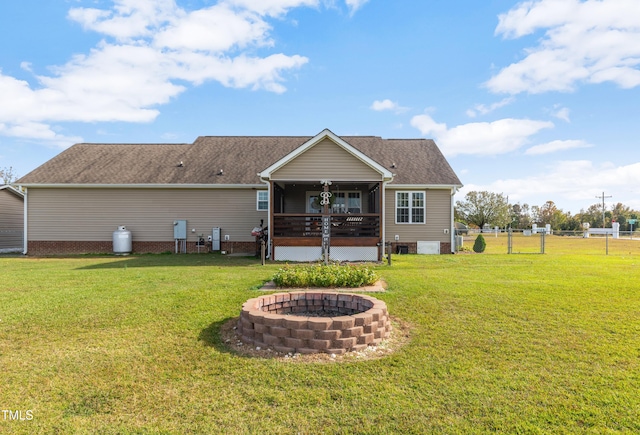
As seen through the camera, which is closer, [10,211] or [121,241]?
[121,241]

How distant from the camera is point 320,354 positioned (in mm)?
4051

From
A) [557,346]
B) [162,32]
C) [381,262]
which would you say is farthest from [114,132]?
[557,346]

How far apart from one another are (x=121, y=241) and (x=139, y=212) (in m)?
1.66

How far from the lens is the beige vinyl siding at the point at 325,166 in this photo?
1316 cm

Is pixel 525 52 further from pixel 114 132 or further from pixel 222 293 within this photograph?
pixel 114 132

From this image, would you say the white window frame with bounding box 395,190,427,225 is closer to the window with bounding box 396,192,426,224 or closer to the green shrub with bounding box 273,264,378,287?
the window with bounding box 396,192,426,224

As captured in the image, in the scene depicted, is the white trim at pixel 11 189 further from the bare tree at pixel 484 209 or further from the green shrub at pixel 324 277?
the bare tree at pixel 484 209

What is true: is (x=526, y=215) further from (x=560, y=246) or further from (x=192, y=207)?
(x=192, y=207)

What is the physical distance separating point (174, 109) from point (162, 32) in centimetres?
727

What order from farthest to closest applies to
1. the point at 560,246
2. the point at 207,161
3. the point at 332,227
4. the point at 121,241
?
the point at 560,246
the point at 207,161
the point at 121,241
the point at 332,227

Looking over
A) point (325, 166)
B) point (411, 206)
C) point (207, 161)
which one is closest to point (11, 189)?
point (207, 161)

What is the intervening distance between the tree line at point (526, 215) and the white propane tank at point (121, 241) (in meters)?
50.8

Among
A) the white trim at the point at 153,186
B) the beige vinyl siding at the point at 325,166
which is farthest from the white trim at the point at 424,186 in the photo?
the white trim at the point at 153,186

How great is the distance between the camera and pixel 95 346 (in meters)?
4.35
